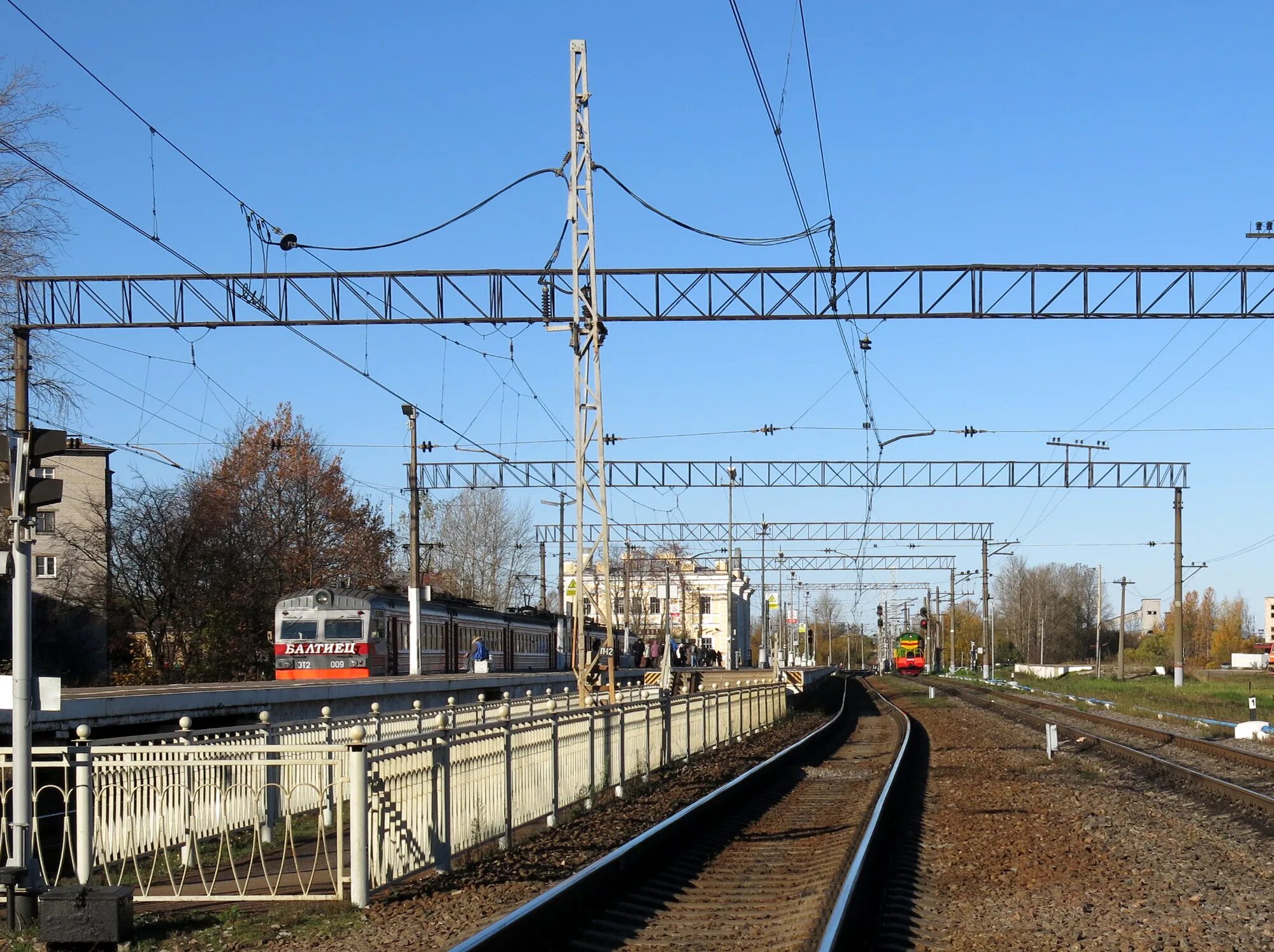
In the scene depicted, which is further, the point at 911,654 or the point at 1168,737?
the point at 911,654

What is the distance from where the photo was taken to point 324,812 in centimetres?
1087

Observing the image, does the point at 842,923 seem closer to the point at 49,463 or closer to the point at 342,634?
the point at 342,634

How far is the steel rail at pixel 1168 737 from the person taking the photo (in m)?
22.3

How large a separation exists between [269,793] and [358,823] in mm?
3299

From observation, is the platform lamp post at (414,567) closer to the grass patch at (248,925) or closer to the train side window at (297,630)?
the train side window at (297,630)

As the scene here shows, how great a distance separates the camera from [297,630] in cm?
3772

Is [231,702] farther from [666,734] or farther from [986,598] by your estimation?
[986,598]

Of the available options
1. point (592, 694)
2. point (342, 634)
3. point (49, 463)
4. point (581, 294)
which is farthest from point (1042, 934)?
point (49, 463)

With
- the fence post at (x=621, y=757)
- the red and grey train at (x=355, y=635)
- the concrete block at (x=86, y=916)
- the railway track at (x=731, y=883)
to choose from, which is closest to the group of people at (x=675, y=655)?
the red and grey train at (x=355, y=635)

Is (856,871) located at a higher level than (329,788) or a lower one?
lower

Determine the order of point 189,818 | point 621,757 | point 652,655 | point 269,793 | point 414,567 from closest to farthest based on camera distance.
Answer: point 189,818 → point 269,793 → point 621,757 → point 414,567 → point 652,655

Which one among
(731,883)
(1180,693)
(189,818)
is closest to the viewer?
(189,818)

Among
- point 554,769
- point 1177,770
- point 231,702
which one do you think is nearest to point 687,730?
point 231,702

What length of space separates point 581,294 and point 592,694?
22.4 ft
